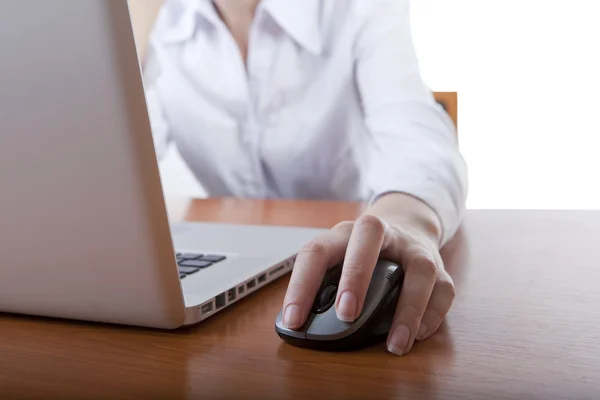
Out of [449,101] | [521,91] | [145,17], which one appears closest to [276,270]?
[449,101]

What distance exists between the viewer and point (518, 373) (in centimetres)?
40

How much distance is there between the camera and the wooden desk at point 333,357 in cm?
39

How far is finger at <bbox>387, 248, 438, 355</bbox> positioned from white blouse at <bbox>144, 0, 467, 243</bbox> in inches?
30.1

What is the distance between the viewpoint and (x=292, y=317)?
46 cm

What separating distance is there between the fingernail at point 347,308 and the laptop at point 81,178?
0.12 m

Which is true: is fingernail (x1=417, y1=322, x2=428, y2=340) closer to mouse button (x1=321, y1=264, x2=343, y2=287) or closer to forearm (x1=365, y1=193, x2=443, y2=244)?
mouse button (x1=321, y1=264, x2=343, y2=287)

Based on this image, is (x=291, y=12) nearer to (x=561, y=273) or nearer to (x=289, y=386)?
(x=561, y=273)

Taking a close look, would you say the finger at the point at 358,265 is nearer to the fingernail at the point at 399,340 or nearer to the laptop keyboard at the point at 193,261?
the fingernail at the point at 399,340

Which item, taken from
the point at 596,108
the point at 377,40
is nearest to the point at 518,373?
the point at 377,40

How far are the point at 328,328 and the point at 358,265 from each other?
0.05 meters

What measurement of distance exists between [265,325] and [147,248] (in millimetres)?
138

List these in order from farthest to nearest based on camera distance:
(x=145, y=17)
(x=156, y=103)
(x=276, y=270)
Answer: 1. (x=145, y=17)
2. (x=156, y=103)
3. (x=276, y=270)

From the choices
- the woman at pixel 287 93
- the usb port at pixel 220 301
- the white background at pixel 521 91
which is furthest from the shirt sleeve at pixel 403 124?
the white background at pixel 521 91

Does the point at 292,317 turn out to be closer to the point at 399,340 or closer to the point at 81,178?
the point at 399,340
